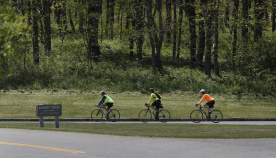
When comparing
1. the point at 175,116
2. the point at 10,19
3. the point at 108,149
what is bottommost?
the point at 175,116

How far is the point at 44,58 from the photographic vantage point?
1489 inches

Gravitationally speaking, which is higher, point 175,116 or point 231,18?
point 231,18

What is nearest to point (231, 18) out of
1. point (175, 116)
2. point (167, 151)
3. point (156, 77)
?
point (156, 77)

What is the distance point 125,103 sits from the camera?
2973 cm

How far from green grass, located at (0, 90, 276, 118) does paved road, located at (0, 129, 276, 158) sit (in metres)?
12.5

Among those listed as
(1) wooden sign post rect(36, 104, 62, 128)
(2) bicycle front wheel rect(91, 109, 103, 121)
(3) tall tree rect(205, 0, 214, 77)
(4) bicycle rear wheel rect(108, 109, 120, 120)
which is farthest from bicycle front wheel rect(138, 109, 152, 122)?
(3) tall tree rect(205, 0, 214, 77)

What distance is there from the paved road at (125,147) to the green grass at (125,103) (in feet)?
41.1

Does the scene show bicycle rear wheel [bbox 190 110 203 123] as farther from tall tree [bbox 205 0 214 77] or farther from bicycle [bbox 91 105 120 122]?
tall tree [bbox 205 0 214 77]

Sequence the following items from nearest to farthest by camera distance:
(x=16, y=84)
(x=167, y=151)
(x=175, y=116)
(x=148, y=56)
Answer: (x=167, y=151) → (x=175, y=116) → (x=16, y=84) → (x=148, y=56)

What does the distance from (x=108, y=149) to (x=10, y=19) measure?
4317mm

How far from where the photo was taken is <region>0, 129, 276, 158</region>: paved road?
10719mm

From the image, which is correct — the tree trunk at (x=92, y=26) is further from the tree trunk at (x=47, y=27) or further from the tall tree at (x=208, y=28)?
the tall tree at (x=208, y=28)

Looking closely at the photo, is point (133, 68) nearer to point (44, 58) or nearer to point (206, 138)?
point (44, 58)

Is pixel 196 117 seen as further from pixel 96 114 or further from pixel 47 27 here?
pixel 47 27
